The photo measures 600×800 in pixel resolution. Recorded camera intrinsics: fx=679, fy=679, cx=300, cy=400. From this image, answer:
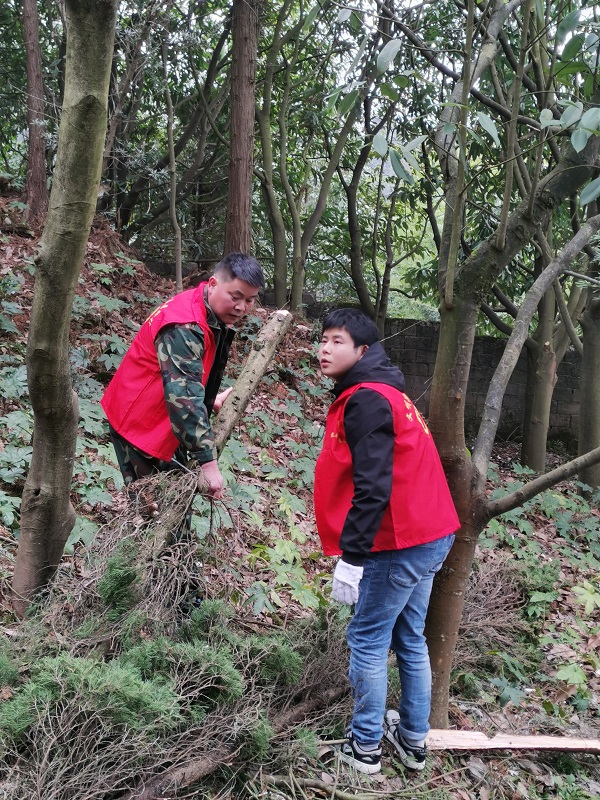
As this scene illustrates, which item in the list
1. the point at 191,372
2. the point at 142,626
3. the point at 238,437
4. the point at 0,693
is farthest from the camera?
the point at 238,437

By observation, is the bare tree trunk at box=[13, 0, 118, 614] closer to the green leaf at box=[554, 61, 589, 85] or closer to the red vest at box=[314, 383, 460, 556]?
the red vest at box=[314, 383, 460, 556]

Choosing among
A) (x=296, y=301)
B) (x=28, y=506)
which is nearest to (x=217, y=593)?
(x=28, y=506)

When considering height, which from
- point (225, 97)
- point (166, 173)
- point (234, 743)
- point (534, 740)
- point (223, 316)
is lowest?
point (534, 740)

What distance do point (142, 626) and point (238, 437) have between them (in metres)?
3.77

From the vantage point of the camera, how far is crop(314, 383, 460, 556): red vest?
2.76 m

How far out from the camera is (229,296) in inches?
127

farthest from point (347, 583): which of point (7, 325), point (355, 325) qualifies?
point (7, 325)

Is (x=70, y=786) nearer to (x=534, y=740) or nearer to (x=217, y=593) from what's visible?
(x=217, y=593)

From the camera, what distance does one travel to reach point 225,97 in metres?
10.6

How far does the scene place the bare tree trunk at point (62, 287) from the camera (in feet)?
6.88

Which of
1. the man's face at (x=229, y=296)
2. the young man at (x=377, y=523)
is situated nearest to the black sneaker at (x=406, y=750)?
the young man at (x=377, y=523)

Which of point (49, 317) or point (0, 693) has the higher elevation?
point (49, 317)

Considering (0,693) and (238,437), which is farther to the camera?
(238,437)

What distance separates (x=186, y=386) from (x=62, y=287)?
76 cm
